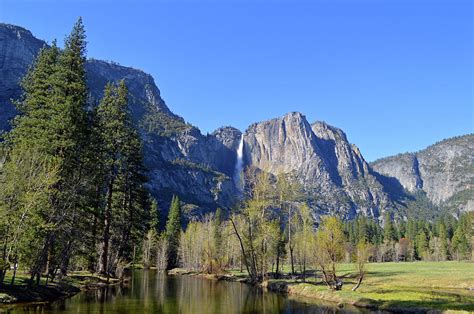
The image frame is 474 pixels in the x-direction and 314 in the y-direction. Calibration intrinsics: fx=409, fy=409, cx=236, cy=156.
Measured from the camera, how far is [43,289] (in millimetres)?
28594

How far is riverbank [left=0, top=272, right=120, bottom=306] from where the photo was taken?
24547mm

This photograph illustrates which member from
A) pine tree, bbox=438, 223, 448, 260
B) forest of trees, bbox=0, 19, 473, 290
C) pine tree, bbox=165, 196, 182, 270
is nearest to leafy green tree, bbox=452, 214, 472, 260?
pine tree, bbox=438, 223, 448, 260

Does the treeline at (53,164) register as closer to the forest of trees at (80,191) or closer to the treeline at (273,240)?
the forest of trees at (80,191)

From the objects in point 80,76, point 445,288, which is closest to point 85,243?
point 80,76

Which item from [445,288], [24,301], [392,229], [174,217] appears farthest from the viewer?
[392,229]

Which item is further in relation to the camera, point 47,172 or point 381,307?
point 381,307

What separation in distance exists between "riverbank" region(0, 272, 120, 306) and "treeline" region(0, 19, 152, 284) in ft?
2.78

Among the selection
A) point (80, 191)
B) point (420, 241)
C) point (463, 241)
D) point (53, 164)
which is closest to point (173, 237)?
point (80, 191)

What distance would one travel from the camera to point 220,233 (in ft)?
305

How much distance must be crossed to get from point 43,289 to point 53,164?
876cm

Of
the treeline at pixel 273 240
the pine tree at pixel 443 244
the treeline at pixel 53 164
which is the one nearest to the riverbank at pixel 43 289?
the treeline at pixel 53 164

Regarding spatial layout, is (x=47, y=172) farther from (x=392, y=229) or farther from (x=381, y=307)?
(x=392, y=229)

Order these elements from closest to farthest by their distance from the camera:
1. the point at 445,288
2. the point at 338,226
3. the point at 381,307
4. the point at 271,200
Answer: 1. the point at 381,307
2. the point at 338,226
3. the point at 445,288
4. the point at 271,200

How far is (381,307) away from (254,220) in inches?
985
